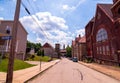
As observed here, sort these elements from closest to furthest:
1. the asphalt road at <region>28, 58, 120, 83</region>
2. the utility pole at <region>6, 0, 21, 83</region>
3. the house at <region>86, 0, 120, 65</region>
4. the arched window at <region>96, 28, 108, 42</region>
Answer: the utility pole at <region>6, 0, 21, 83</region> < the asphalt road at <region>28, 58, 120, 83</region> < the house at <region>86, 0, 120, 65</region> < the arched window at <region>96, 28, 108, 42</region>

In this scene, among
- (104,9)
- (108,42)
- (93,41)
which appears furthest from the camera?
(93,41)

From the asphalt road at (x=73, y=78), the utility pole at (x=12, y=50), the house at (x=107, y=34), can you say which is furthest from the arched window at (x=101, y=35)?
the utility pole at (x=12, y=50)

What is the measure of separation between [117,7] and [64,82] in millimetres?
21277

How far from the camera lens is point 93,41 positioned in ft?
148

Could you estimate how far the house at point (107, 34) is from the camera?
91.9ft

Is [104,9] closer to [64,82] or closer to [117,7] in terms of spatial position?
[117,7]

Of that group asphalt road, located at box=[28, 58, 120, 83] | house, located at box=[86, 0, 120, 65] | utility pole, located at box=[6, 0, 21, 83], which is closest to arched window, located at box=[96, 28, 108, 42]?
house, located at box=[86, 0, 120, 65]

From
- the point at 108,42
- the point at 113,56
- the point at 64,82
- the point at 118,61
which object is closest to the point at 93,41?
the point at 108,42

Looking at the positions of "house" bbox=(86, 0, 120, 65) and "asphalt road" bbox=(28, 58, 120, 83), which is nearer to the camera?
"asphalt road" bbox=(28, 58, 120, 83)

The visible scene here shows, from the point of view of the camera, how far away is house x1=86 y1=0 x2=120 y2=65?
28.0 metres

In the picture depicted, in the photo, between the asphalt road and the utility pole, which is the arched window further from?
the utility pole

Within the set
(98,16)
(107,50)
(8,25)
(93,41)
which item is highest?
(98,16)

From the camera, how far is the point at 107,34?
33531 millimetres

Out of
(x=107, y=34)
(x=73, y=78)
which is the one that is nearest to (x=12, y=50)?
(x=73, y=78)
